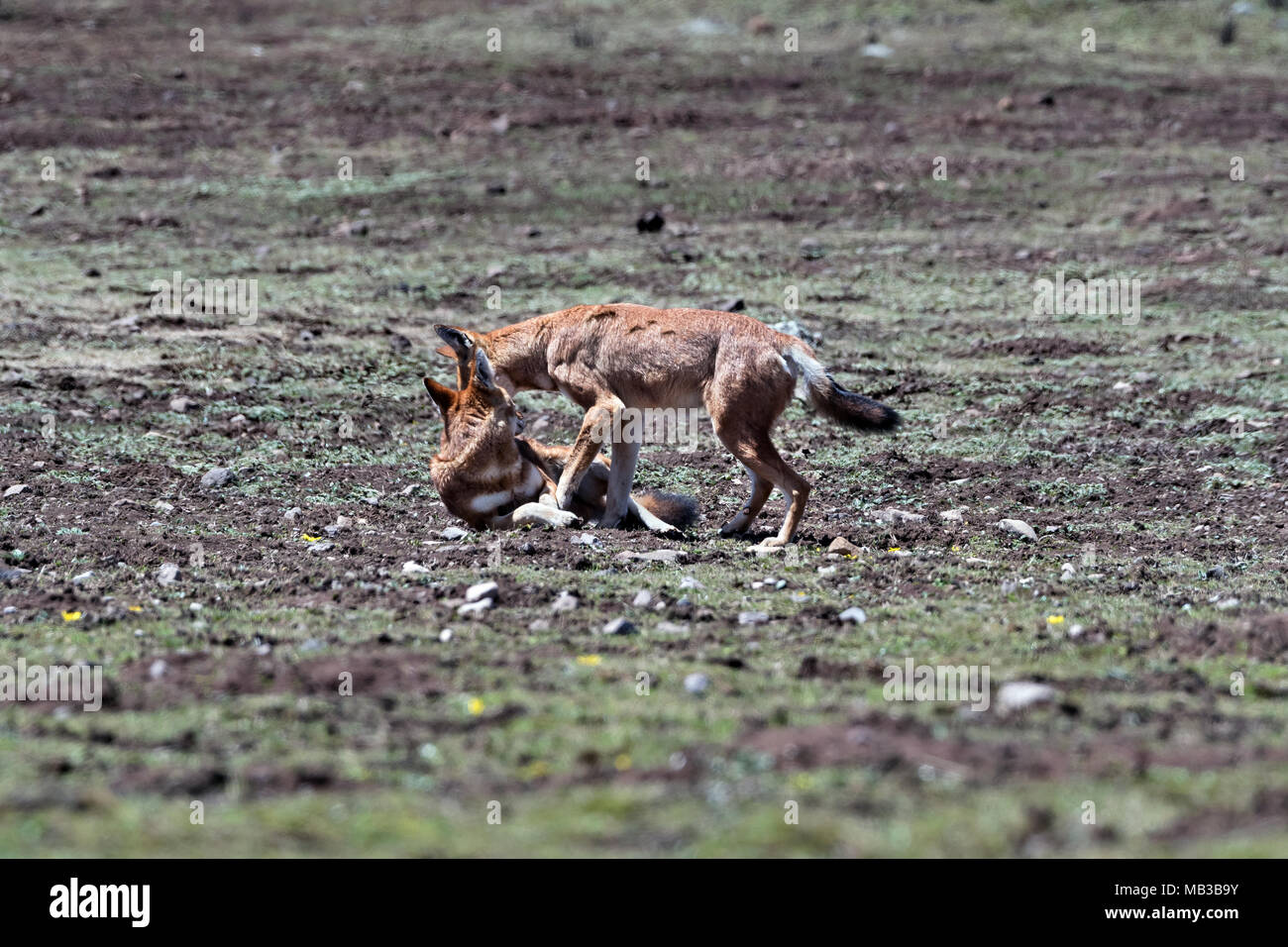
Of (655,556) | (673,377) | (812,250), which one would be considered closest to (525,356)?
(673,377)

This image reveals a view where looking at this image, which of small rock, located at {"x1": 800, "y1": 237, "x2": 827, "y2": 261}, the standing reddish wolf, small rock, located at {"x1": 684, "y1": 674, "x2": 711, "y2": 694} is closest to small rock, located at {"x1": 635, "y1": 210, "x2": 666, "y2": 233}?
small rock, located at {"x1": 800, "y1": 237, "x2": 827, "y2": 261}

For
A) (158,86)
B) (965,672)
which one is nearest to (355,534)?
(965,672)

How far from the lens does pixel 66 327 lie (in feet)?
47.8

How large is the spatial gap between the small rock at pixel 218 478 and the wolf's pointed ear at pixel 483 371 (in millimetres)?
2364

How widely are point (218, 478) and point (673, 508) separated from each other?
11.4 ft

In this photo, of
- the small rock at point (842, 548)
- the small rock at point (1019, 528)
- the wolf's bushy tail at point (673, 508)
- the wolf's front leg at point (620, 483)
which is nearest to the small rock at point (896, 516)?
the small rock at point (1019, 528)

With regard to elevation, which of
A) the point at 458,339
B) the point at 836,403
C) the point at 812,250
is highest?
the point at 812,250

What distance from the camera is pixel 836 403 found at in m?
9.10

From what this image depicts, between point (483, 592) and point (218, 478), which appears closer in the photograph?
point (483, 592)

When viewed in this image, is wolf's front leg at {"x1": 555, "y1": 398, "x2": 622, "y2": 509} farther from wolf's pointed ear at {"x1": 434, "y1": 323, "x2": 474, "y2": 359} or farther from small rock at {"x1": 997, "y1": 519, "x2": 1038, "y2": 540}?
small rock at {"x1": 997, "y1": 519, "x2": 1038, "y2": 540}

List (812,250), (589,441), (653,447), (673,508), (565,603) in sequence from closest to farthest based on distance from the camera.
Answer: (565,603), (589,441), (673,508), (653,447), (812,250)

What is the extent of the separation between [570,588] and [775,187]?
13481 millimetres

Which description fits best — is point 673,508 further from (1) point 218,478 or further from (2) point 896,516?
(1) point 218,478

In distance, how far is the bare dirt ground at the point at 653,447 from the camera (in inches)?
179
